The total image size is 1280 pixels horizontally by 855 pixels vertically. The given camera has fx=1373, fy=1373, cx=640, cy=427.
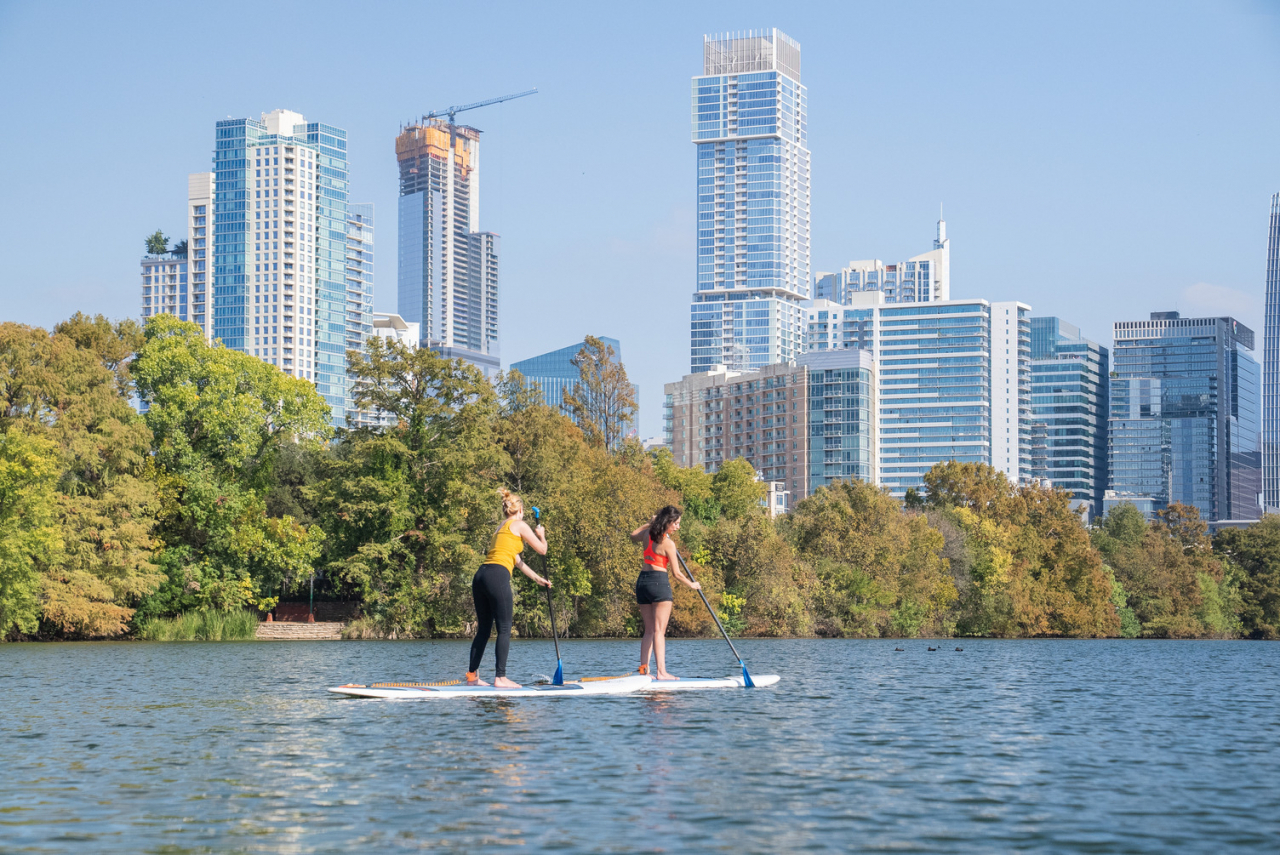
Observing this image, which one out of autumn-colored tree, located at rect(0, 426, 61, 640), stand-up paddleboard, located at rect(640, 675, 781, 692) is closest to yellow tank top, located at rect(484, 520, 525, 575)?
stand-up paddleboard, located at rect(640, 675, 781, 692)

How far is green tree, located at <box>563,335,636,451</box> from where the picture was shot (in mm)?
85312

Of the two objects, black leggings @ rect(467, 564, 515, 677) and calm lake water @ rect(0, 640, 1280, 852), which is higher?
black leggings @ rect(467, 564, 515, 677)

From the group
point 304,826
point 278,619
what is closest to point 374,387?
point 278,619

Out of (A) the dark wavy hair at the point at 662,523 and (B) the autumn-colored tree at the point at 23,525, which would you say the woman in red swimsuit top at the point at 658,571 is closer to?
(A) the dark wavy hair at the point at 662,523

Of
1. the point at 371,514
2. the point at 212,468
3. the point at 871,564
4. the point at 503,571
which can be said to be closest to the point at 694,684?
the point at 503,571

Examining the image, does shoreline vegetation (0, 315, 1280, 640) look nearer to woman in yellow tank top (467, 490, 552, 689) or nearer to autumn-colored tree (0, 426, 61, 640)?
autumn-colored tree (0, 426, 61, 640)

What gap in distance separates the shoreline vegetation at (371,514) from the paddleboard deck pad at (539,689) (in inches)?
1436

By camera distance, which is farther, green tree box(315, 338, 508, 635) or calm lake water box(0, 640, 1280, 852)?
green tree box(315, 338, 508, 635)

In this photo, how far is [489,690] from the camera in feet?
65.4

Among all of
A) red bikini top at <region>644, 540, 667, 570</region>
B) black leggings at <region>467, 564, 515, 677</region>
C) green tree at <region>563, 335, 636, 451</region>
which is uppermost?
green tree at <region>563, 335, 636, 451</region>

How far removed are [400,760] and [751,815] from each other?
429 centimetres

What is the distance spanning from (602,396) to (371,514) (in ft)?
84.6

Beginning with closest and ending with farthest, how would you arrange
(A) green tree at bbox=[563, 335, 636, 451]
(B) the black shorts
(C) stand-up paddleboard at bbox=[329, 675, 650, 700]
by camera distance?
(C) stand-up paddleboard at bbox=[329, 675, 650, 700], (B) the black shorts, (A) green tree at bbox=[563, 335, 636, 451]

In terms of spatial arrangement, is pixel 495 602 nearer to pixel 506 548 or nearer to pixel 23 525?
pixel 506 548
